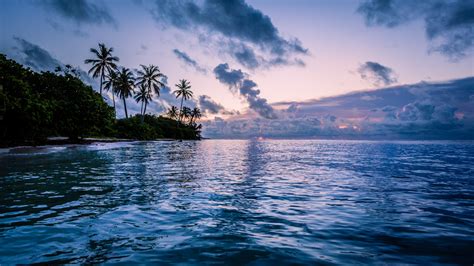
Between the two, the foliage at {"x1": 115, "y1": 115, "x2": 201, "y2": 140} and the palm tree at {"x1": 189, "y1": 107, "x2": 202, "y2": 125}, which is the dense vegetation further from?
the palm tree at {"x1": 189, "y1": 107, "x2": 202, "y2": 125}

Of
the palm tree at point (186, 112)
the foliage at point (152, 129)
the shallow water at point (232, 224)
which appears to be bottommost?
the shallow water at point (232, 224)

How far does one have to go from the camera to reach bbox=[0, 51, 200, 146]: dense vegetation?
36938 millimetres

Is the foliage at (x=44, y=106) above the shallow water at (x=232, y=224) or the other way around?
above

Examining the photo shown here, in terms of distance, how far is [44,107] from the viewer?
4153cm

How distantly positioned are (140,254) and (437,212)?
372 inches

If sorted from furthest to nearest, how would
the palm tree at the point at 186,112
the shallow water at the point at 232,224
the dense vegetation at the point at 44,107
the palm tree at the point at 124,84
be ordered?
the palm tree at the point at 186,112 → the palm tree at the point at 124,84 → the dense vegetation at the point at 44,107 → the shallow water at the point at 232,224

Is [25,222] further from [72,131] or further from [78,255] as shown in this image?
[72,131]

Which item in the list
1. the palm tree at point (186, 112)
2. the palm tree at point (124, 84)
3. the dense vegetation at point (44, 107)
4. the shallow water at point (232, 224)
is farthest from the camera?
the palm tree at point (186, 112)

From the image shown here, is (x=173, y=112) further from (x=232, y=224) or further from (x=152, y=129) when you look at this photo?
(x=232, y=224)

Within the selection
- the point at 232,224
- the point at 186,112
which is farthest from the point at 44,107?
the point at 186,112

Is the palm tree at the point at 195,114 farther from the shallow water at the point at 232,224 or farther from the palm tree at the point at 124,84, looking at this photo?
the shallow water at the point at 232,224

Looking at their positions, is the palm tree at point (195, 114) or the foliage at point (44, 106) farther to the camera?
the palm tree at point (195, 114)

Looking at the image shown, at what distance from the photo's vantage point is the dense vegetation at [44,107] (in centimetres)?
3694

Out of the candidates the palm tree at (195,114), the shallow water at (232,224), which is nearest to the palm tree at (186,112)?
the palm tree at (195,114)
